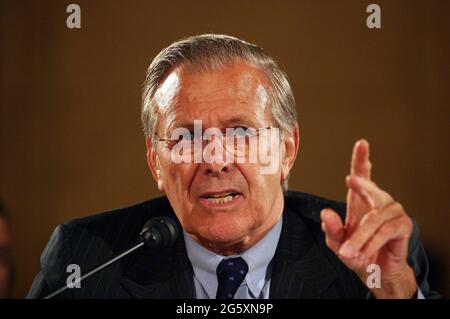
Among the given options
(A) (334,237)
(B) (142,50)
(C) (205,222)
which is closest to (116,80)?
(B) (142,50)

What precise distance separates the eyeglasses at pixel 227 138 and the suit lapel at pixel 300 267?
0.28m

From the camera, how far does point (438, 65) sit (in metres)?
1.84

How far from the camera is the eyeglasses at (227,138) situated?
1.67 metres

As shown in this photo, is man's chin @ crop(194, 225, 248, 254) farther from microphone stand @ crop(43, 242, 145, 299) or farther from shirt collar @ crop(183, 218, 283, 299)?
microphone stand @ crop(43, 242, 145, 299)

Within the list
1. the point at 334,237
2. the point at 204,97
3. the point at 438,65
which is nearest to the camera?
the point at 334,237

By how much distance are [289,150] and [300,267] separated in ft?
1.00

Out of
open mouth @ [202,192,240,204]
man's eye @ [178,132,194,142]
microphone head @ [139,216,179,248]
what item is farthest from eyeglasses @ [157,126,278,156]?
microphone head @ [139,216,179,248]

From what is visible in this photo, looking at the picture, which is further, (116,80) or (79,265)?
(116,80)

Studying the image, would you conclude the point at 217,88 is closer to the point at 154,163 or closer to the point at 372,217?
the point at 154,163

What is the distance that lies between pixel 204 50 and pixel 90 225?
570 millimetres

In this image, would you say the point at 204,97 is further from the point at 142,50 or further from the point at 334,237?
the point at 334,237

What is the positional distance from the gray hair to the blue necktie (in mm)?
250

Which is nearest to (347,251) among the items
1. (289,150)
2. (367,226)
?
(367,226)

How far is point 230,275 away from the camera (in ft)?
5.67
